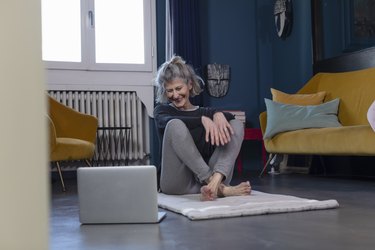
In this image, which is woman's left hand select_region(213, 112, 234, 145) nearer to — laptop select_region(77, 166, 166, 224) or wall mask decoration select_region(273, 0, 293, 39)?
laptop select_region(77, 166, 166, 224)

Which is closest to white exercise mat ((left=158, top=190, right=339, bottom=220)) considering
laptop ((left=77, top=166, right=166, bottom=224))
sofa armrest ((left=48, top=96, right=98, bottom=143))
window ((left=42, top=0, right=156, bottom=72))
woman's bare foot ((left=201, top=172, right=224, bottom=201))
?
woman's bare foot ((left=201, top=172, right=224, bottom=201))

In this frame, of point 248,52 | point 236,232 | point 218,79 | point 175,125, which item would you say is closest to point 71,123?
point 218,79

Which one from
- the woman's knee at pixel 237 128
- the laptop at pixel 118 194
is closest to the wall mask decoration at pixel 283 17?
the woman's knee at pixel 237 128

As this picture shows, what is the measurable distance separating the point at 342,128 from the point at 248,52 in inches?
90.9

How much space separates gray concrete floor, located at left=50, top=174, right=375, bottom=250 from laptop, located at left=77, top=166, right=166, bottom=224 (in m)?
0.04

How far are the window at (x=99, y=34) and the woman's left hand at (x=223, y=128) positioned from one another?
8.94 ft

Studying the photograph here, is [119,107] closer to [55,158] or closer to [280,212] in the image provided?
[55,158]

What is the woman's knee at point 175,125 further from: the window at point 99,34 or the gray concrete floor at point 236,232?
the window at point 99,34

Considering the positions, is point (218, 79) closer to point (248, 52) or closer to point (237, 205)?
point (248, 52)

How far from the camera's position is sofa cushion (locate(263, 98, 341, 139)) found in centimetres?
371

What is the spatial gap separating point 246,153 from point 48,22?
→ 95.8 inches

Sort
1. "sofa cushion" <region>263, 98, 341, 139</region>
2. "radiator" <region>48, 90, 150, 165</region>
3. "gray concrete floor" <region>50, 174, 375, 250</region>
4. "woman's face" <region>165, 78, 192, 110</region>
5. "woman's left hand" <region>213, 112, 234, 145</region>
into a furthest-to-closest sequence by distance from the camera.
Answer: "radiator" <region>48, 90, 150, 165</region> → "sofa cushion" <region>263, 98, 341, 139</region> → "woman's face" <region>165, 78, 192, 110</region> → "woman's left hand" <region>213, 112, 234, 145</region> → "gray concrete floor" <region>50, 174, 375, 250</region>

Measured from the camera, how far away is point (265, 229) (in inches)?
59.3

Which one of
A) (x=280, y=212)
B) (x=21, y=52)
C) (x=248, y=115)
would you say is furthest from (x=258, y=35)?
(x=21, y=52)
